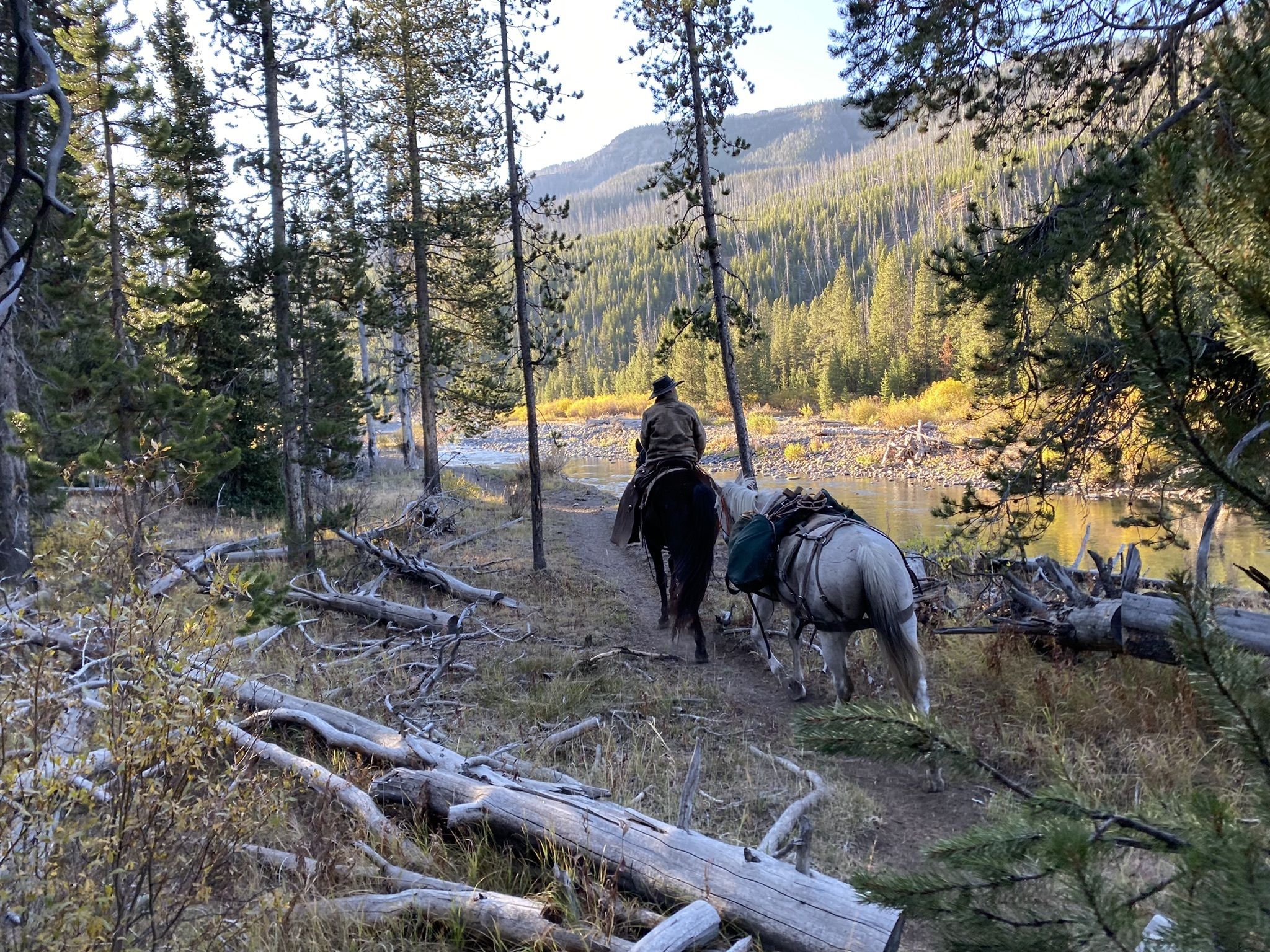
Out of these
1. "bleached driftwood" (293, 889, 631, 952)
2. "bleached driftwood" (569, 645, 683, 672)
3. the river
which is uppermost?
"bleached driftwood" (293, 889, 631, 952)

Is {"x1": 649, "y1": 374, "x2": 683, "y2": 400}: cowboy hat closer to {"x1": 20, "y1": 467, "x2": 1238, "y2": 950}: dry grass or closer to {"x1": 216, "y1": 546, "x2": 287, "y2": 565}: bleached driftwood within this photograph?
{"x1": 20, "y1": 467, "x2": 1238, "y2": 950}: dry grass

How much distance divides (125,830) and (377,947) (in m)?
1.03

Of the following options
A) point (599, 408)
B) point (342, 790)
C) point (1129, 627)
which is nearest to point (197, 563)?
point (342, 790)

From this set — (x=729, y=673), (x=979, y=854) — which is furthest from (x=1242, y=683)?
(x=729, y=673)

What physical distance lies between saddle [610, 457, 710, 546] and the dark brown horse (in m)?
0.03

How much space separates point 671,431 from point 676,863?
5269 millimetres

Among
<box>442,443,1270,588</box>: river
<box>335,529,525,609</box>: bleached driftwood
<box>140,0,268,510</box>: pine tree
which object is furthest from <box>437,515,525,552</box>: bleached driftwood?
<box>140,0,268,510</box>: pine tree

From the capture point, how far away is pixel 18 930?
2.09 metres

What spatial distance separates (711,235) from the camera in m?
10.9

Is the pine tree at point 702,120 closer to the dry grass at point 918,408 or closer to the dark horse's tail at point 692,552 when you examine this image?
the dark horse's tail at point 692,552

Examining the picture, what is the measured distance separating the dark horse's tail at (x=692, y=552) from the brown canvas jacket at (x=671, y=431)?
502 millimetres

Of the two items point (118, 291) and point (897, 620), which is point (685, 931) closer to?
point (897, 620)

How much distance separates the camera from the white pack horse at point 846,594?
5133 millimetres

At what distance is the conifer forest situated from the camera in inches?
53.9
